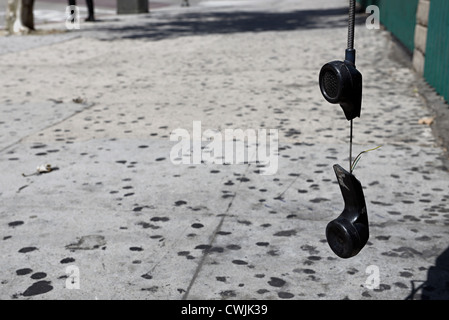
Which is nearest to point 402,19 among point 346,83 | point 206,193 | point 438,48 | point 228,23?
point 438,48

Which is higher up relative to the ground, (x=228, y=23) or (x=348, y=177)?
(x=348, y=177)

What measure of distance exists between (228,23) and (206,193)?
1591 cm

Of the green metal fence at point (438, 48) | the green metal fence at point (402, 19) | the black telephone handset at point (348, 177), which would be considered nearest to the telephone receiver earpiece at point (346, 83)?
the black telephone handset at point (348, 177)

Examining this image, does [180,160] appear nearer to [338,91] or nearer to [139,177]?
[139,177]

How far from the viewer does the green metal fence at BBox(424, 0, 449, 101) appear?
746 cm

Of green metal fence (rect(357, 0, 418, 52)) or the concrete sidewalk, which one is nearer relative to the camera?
the concrete sidewalk

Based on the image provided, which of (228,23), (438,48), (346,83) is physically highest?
(346,83)

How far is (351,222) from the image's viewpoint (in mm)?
2270

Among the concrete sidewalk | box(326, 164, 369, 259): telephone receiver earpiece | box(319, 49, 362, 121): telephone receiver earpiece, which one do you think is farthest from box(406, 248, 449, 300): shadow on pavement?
box(319, 49, 362, 121): telephone receiver earpiece

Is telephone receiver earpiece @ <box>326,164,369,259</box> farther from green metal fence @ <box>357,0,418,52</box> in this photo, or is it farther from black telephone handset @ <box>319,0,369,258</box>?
green metal fence @ <box>357,0,418,52</box>

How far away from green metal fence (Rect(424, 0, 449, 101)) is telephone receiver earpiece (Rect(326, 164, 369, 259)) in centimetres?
549

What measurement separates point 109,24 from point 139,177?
15887 millimetres

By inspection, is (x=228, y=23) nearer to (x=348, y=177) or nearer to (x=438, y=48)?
(x=438, y=48)
